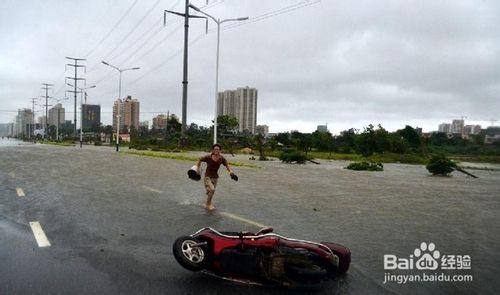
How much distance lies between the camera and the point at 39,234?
7.82 metres

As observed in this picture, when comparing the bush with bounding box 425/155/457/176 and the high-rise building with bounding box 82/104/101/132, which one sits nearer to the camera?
the bush with bounding box 425/155/457/176

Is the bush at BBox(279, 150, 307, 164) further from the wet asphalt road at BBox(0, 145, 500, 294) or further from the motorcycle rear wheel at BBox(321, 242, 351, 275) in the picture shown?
the motorcycle rear wheel at BBox(321, 242, 351, 275)

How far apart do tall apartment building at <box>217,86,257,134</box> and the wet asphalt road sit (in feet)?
416

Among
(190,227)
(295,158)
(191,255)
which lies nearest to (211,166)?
(190,227)

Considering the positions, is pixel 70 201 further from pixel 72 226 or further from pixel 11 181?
pixel 11 181

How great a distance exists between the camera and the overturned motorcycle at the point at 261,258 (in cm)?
534


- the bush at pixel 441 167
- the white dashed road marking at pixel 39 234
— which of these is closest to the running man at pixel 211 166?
the white dashed road marking at pixel 39 234

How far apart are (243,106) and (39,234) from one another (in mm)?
138298

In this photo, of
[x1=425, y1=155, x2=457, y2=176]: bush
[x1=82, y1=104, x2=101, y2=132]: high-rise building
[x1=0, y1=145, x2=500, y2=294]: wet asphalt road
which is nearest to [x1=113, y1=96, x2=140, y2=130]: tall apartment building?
[x1=82, y1=104, x2=101, y2=132]: high-rise building

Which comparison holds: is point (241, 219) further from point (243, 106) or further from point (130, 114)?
point (130, 114)

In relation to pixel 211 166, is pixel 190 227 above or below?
below

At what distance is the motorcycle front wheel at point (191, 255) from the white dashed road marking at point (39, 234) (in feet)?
8.39

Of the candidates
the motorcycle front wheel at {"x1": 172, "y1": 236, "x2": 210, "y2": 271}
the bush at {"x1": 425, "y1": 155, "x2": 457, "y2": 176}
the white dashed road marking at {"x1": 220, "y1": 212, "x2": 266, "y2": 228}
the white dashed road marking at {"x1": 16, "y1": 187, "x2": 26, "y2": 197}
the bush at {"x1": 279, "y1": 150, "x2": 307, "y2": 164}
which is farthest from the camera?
the bush at {"x1": 279, "y1": 150, "x2": 307, "y2": 164}

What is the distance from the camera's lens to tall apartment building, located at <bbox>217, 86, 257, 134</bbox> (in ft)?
470
